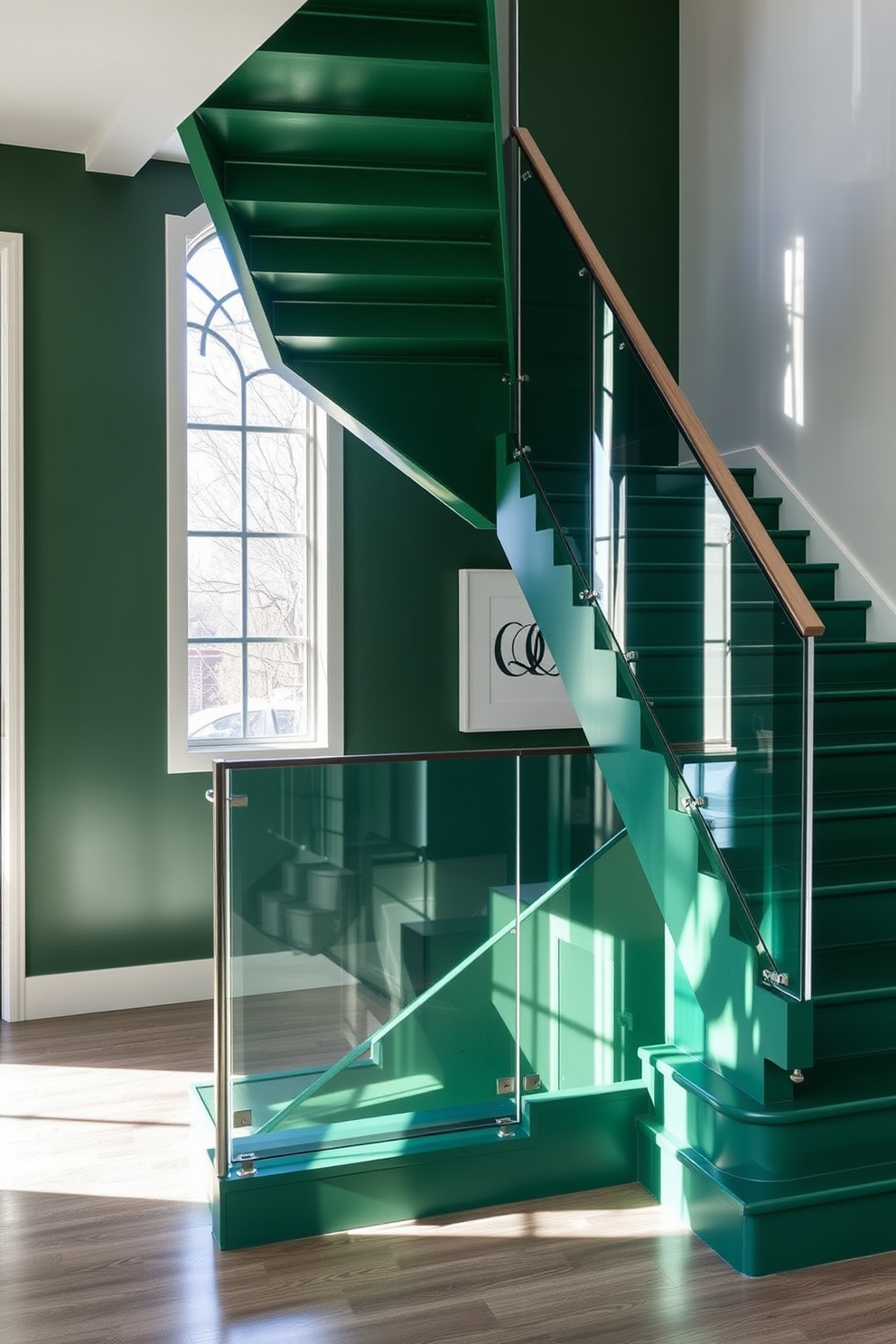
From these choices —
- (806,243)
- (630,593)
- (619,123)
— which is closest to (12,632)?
(630,593)

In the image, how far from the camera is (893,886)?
139 inches

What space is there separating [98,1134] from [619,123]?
5076 millimetres

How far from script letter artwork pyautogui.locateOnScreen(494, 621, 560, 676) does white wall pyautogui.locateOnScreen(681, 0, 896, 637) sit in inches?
49.3

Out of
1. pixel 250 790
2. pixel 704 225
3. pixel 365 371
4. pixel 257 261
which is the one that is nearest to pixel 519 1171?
pixel 250 790

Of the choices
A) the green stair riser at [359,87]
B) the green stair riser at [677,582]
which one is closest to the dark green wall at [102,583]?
the green stair riser at [359,87]

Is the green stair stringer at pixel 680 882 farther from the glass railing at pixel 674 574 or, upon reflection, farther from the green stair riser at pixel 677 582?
the green stair riser at pixel 677 582

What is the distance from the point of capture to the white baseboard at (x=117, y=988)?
498cm

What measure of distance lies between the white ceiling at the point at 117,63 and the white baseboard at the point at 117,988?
320 cm

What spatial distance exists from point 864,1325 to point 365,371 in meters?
3.17

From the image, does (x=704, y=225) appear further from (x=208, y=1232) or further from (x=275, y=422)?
(x=208, y=1232)

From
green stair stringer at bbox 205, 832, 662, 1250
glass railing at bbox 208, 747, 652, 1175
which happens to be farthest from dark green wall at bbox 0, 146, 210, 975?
glass railing at bbox 208, 747, 652, 1175

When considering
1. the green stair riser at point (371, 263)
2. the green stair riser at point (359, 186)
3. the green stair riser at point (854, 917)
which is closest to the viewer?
the green stair riser at point (854, 917)

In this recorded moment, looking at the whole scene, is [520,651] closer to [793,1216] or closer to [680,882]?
[680,882]

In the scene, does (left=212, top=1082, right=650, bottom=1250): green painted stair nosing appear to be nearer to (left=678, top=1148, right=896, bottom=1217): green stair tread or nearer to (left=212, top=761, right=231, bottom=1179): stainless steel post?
(left=212, top=761, right=231, bottom=1179): stainless steel post
